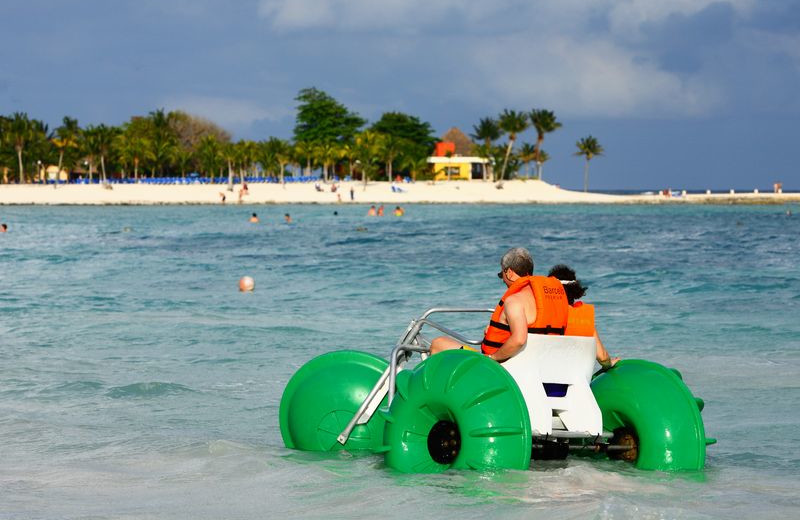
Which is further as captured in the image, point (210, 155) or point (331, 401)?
point (210, 155)

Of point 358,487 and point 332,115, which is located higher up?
point 332,115

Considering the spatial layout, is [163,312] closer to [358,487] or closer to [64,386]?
[64,386]

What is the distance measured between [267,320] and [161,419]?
7162mm

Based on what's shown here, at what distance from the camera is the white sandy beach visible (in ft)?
328

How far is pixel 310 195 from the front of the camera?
339 feet

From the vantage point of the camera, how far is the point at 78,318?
16.1 meters

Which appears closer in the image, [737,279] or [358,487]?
[358,487]

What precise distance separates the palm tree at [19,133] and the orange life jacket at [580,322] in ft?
362

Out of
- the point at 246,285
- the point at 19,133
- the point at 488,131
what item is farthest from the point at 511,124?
the point at 246,285

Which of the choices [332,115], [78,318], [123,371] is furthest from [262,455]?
[332,115]

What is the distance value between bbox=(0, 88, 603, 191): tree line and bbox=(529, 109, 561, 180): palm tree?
126 millimetres

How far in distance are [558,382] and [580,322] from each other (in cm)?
38

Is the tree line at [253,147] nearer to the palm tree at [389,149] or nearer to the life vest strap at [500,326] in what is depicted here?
the palm tree at [389,149]

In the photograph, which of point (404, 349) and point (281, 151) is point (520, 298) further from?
point (281, 151)
